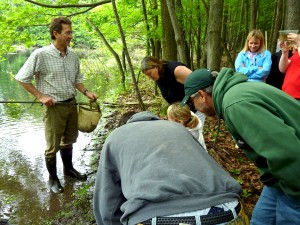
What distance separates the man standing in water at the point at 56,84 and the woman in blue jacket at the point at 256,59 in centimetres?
238

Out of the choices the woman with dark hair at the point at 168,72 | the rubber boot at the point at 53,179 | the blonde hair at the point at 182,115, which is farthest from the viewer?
the rubber boot at the point at 53,179

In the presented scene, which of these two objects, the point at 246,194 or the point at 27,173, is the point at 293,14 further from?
the point at 27,173

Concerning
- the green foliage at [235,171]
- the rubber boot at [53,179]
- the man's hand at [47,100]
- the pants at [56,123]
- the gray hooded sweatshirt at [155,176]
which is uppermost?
the gray hooded sweatshirt at [155,176]

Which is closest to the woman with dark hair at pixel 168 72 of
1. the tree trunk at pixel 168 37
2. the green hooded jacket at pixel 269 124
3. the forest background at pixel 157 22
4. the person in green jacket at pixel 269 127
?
the forest background at pixel 157 22

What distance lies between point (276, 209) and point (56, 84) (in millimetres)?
3424

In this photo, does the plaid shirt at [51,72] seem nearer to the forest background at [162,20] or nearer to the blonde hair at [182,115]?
the forest background at [162,20]

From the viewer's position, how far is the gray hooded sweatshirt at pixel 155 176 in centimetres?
153

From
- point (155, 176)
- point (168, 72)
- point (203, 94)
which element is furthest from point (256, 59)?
point (155, 176)

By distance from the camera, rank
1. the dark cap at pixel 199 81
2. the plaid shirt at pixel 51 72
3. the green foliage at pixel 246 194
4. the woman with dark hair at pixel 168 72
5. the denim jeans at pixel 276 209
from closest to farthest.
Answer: the denim jeans at pixel 276 209, the dark cap at pixel 199 81, the green foliage at pixel 246 194, the woman with dark hair at pixel 168 72, the plaid shirt at pixel 51 72

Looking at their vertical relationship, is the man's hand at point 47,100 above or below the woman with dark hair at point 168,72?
below

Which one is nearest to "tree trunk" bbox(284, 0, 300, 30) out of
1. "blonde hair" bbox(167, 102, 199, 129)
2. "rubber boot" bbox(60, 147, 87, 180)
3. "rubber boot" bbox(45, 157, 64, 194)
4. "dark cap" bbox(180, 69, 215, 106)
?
"blonde hair" bbox(167, 102, 199, 129)

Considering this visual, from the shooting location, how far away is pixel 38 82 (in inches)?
172

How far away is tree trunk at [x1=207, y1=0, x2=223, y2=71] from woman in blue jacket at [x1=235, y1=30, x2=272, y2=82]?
28.1 inches

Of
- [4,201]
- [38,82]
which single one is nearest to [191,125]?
[38,82]
